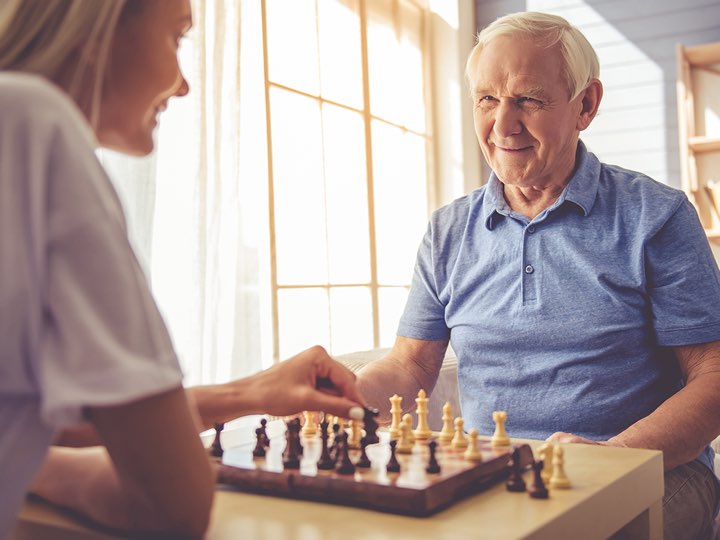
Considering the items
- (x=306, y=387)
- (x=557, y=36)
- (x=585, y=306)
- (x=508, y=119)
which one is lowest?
(x=306, y=387)

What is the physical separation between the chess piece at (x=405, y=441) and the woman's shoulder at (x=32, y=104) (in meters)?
0.73

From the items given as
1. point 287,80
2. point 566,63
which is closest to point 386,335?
point 287,80

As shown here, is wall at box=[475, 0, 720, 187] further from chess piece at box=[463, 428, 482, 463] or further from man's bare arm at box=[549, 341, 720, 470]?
chess piece at box=[463, 428, 482, 463]

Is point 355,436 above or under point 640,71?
under

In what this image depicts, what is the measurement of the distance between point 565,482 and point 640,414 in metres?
0.80

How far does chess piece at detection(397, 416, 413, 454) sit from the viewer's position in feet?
3.92

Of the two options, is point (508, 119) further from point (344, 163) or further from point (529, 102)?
point (344, 163)

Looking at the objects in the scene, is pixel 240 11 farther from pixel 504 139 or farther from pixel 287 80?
pixel 504 139

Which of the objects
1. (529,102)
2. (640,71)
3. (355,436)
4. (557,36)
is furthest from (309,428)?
(640,71)

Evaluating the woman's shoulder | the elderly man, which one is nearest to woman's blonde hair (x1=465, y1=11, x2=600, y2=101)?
the elderly man

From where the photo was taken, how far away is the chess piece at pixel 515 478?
1.05m

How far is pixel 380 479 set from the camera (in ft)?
3.28

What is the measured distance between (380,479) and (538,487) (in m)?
0.21

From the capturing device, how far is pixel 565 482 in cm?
104
